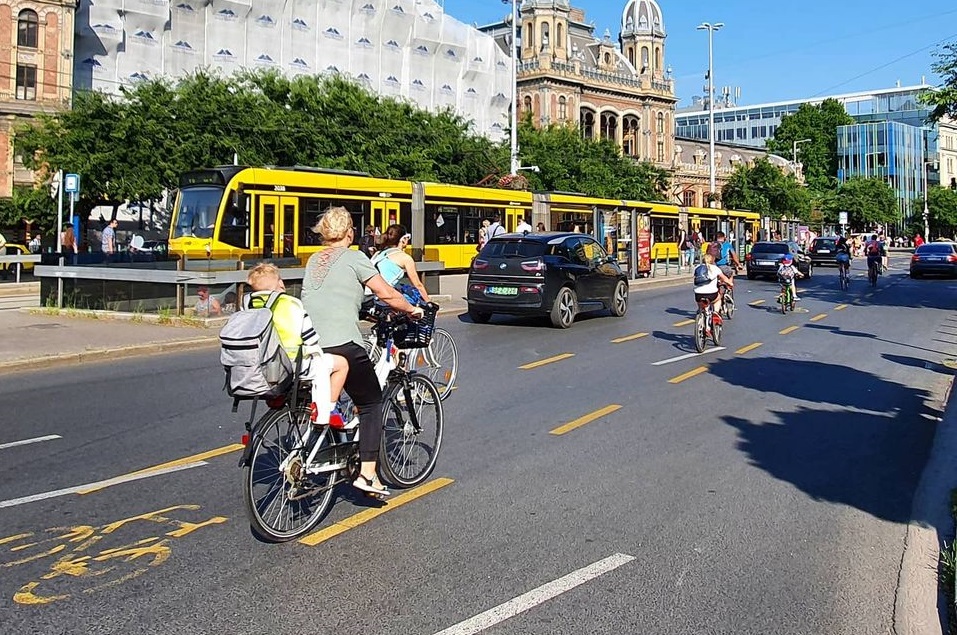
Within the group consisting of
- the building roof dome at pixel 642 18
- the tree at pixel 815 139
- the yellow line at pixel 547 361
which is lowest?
the yellow line at pixel 547 361

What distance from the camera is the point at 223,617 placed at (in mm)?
4375

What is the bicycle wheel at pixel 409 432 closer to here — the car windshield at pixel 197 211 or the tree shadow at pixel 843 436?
the tree shadow at pixel 843 436

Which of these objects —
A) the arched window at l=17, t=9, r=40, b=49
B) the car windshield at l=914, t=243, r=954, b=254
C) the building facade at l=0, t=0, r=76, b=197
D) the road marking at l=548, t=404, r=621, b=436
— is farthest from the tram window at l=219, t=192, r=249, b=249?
the arched window at l=17, t=9, r=40, b=49

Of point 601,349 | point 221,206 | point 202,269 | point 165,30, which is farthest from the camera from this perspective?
point 165,30

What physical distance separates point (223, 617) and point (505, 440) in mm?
4093

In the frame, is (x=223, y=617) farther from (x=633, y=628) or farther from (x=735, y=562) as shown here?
(x=735, y=562)

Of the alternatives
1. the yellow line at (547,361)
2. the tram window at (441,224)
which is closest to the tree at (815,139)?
the tram window at (441,224)

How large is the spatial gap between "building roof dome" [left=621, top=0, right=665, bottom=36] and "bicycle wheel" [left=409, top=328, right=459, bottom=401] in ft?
286

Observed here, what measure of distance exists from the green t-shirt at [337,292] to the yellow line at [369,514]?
1.13m

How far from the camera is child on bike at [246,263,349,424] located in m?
5.35

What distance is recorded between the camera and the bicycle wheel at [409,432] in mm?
6348

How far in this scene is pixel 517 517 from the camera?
596cm

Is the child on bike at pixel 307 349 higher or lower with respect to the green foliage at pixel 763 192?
lower

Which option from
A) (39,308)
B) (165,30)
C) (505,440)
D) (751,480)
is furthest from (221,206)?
(165,30)
